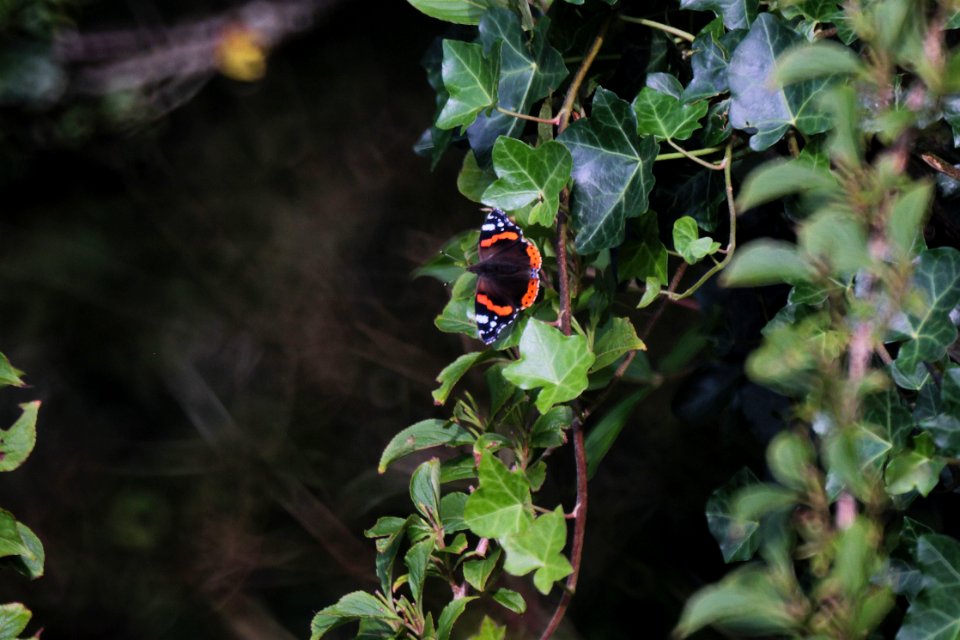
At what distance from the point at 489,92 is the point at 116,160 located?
1.91 m

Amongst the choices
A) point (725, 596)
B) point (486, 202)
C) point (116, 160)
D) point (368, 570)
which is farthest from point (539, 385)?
point (116, 160)

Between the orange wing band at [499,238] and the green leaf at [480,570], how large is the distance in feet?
0.89

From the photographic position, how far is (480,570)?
620mm

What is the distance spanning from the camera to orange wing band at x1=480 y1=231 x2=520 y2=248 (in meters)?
0.78

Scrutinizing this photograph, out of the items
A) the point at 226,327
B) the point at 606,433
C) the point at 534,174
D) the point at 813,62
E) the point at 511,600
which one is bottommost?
the point at 226,327

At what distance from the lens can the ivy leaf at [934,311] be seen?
53 cm

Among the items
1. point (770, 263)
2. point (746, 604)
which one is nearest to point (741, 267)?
point (770, 263)

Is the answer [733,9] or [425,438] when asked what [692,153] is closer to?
[733,9]

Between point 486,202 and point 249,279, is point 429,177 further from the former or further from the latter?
point 486,202

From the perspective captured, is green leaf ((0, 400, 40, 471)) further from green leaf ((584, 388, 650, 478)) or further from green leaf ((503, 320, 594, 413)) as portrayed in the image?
green leaf ((584, 388, 650, 478))

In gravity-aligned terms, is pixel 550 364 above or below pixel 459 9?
below

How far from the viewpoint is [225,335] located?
2406 millimetres

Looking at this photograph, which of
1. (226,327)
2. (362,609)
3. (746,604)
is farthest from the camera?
(226,327)

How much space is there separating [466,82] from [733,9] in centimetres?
20
